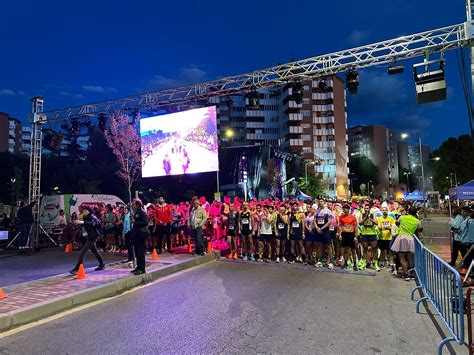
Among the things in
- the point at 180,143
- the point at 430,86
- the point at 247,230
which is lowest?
the point at 247,230

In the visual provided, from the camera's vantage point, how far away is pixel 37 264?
464 inches

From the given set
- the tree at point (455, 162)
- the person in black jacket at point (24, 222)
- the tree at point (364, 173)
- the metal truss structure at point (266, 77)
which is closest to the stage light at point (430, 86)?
the metal truss structure at point (266, 77)

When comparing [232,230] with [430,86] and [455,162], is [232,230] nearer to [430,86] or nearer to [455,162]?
[430,86]

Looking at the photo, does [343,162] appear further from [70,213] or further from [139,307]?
[139,307]

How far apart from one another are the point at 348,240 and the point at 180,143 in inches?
558

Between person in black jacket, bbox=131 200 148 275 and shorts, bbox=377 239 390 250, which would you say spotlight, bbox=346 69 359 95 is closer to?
shorts, bbox=377 239 390 250

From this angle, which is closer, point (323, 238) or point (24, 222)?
point (323, 238)

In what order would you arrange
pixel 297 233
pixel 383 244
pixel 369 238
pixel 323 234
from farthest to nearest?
1. pixel 297 233
2. pixel 383 244
3. pixel 323 234
4. pixel 369 238

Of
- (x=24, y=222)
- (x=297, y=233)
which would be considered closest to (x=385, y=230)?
(x=297, y=233)

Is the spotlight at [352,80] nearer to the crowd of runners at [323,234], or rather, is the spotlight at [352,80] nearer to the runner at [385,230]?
the crowd of runners at [323,234]

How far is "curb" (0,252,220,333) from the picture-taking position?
5961 millimetres

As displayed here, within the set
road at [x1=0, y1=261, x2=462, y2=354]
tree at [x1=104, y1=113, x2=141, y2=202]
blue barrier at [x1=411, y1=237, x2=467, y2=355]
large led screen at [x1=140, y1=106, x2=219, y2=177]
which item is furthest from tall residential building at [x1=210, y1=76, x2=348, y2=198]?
blue barrier at [x1=411, y1=237, x2=467, y2=355]

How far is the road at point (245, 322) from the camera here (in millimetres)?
4922

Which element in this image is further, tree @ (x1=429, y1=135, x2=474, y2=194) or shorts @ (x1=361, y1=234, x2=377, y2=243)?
tree @ (x1=429, y1=135, x2=474, y2=194)
